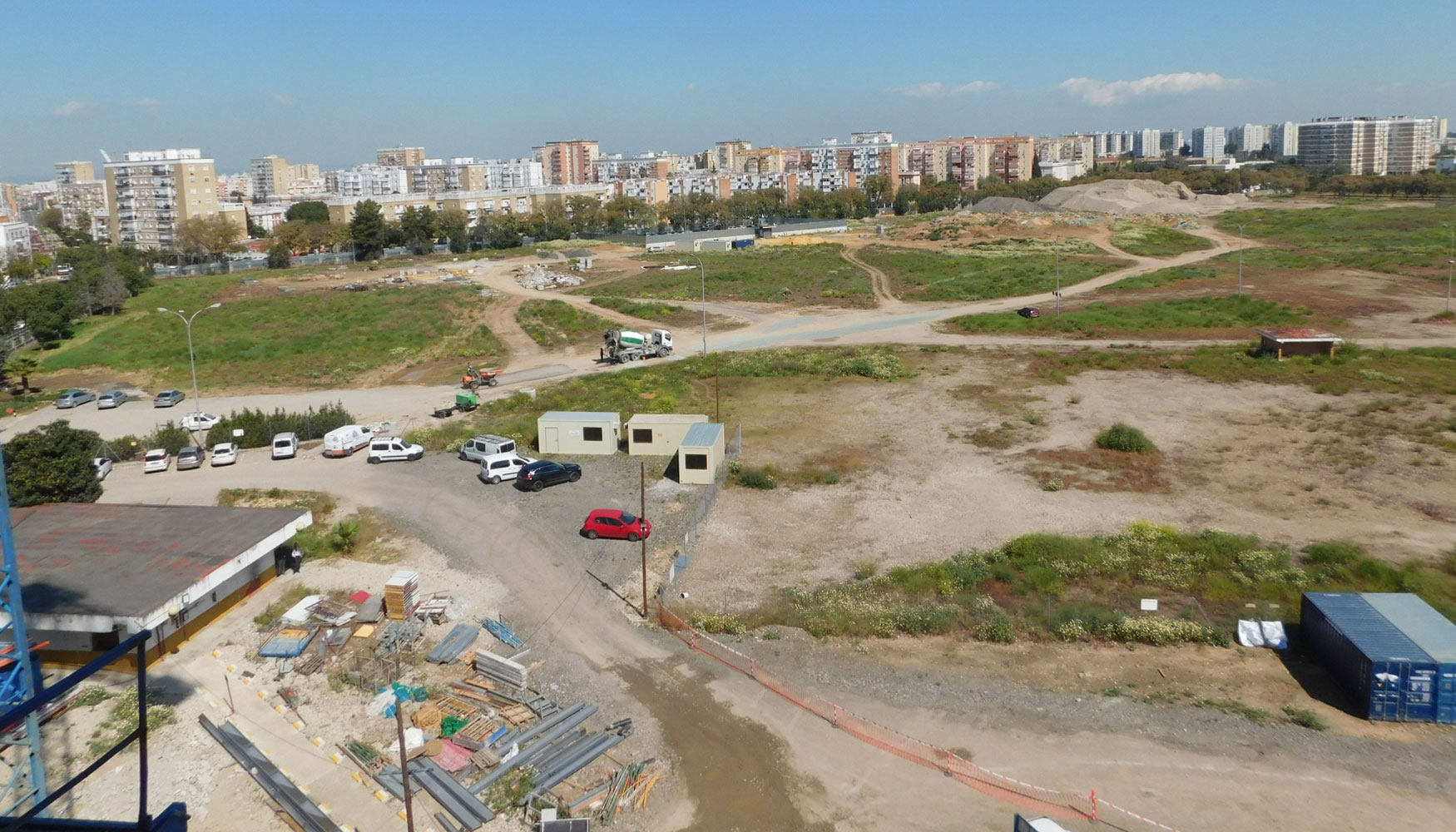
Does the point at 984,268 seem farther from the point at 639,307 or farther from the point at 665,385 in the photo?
the point at 665,385

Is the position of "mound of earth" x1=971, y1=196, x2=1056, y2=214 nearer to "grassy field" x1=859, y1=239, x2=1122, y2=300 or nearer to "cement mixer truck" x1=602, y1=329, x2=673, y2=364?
"grassy field" x1=859, y1=239, x2=1122, y2=300

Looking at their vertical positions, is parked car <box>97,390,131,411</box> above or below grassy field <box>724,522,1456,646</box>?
above

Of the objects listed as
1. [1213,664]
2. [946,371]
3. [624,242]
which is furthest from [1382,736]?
[624,242]

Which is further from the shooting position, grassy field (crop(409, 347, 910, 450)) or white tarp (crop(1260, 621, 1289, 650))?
grassy field (crop(409, 347, 910, 450))

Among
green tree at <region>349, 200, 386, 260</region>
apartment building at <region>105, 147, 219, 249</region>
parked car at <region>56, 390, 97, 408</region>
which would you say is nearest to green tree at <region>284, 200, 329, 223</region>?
apartment building at <region>105, 147, 219, 249</region>

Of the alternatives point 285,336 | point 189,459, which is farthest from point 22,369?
point 189,459

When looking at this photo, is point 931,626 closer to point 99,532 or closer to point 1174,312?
point 99,532

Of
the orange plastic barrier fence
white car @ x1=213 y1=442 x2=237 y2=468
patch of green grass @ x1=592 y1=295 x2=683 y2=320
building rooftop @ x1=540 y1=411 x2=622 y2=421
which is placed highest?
patch of green grass @ x1=592 y1=295 x2=683 y2=320

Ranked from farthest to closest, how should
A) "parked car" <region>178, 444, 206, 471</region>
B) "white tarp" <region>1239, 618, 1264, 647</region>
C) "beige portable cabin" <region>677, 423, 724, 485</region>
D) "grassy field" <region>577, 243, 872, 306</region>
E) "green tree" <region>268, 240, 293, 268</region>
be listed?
"green tree" <region>268, 240, 293, 268</region>
"grassy field" <region>577, 243, 872, 306</region>
"parked car" <region>178, 444, 206, 471</region>
"beige portable cabin" <region>677, 423, 724, 485</region>
"white tarp" <region>1239, 618, 1264, 647</region>
